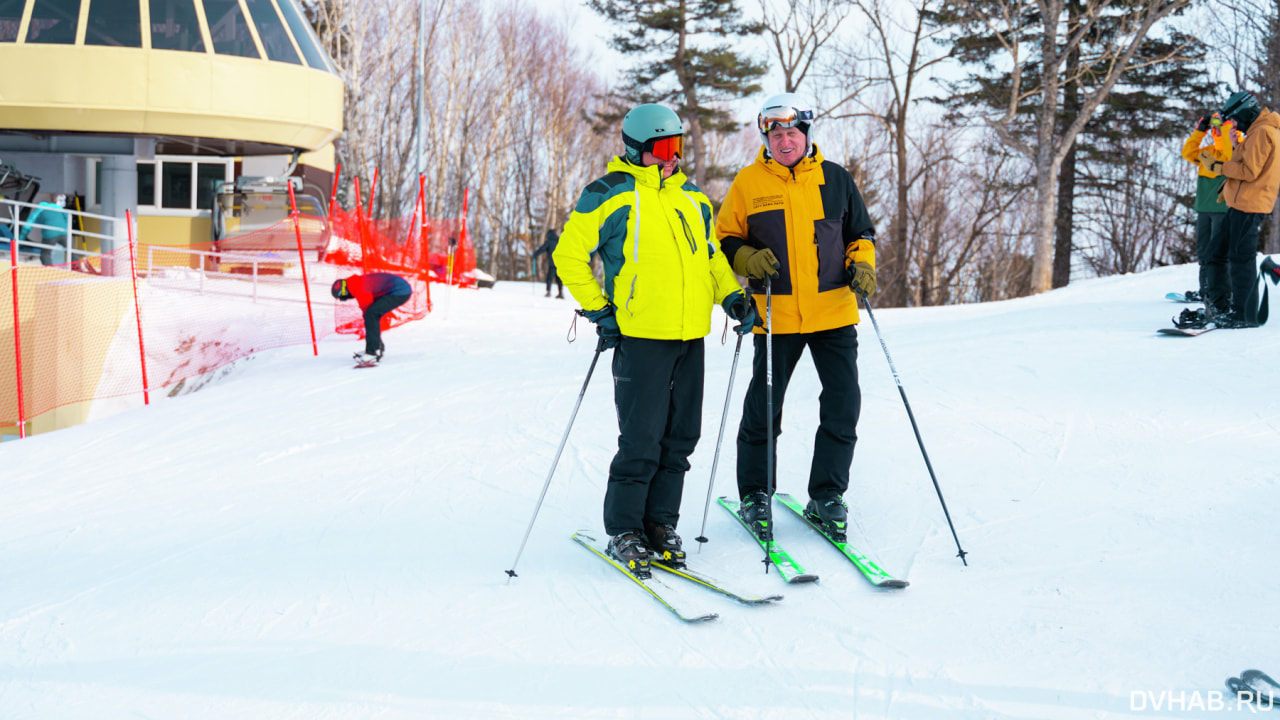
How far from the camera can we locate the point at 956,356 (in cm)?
681

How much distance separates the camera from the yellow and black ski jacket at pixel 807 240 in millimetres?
3578

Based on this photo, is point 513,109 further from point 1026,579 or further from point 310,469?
point 1026,579

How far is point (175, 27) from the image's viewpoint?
13617 millimetres

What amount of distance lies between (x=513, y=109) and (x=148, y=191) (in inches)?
819

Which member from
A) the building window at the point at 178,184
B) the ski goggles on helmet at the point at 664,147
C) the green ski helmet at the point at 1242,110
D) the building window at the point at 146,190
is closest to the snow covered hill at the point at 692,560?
the green ski helmet at the point at 1242,110

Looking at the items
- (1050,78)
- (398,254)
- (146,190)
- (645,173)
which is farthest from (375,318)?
(1050,78)

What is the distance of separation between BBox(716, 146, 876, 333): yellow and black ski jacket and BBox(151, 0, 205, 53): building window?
13.0 m

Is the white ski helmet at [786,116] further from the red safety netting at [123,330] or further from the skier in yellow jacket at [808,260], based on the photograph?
the red safety netting at [123,330]

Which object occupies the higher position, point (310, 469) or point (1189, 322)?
point (1189, 322)

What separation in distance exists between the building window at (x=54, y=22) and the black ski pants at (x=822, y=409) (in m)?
13.8

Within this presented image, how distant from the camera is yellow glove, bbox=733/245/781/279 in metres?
3.48

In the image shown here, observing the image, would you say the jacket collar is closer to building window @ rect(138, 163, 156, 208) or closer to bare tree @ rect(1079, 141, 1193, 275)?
building window @ rect(138, 163, 156, 208)

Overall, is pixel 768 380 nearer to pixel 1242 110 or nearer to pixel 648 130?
pixel 648 130

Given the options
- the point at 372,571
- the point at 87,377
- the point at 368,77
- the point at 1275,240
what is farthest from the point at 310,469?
the point at 368,77
